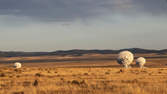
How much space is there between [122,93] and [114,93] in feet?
1.56

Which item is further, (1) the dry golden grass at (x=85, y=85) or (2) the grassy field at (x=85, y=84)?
(2) the grassy field at (x=85, y=84)

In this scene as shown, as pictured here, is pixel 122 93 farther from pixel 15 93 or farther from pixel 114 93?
pixel 15 93

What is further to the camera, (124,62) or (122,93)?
(124,62)

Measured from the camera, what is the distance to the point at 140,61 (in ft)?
400

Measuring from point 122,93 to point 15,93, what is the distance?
7.07m

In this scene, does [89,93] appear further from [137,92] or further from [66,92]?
[137,92]

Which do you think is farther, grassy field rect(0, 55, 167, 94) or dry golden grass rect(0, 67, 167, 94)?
grassy field rect(0, 55, 167, 94)

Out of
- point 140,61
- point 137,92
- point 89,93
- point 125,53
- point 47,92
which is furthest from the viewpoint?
point 140,61

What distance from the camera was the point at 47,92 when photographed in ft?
59.1

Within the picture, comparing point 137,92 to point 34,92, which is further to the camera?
point 34,92

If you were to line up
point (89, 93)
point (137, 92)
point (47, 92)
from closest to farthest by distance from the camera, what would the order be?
point (137, 92)
point (89, 93)
point (47, 92)

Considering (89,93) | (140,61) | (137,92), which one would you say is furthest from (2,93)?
(140,61)

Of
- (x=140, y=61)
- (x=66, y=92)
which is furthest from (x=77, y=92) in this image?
(x=140, y=61)

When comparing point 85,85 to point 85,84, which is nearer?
point 85,85
